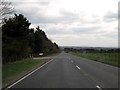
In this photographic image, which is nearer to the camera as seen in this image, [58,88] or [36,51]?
[58,88]

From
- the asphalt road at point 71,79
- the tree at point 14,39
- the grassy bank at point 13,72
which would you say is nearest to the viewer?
the asphalt road at point 71,79

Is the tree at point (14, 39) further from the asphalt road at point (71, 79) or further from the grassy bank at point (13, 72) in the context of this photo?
the asphalt road at point (71, 79)

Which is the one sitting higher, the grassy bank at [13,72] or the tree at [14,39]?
the tree at [14,39]

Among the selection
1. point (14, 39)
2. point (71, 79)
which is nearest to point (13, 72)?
point (71, 79)

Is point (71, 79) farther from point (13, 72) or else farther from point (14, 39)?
point (14, 39)

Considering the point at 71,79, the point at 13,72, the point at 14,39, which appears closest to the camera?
the point at 71,79

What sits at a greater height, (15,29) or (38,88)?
(15,29)

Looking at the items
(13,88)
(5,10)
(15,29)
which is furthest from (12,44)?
(13,88)

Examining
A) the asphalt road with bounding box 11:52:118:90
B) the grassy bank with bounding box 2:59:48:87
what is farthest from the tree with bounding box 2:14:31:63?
the asphalt road with bounding box 11:52:118:90

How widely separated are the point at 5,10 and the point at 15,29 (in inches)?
950

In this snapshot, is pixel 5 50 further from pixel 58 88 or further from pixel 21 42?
pixel 58 88

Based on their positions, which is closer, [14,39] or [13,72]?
[13,72]

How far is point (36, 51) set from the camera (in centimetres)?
10100

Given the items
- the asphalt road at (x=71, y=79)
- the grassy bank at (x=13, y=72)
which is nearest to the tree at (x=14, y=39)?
the grassy bank at (x=13, y=72)
